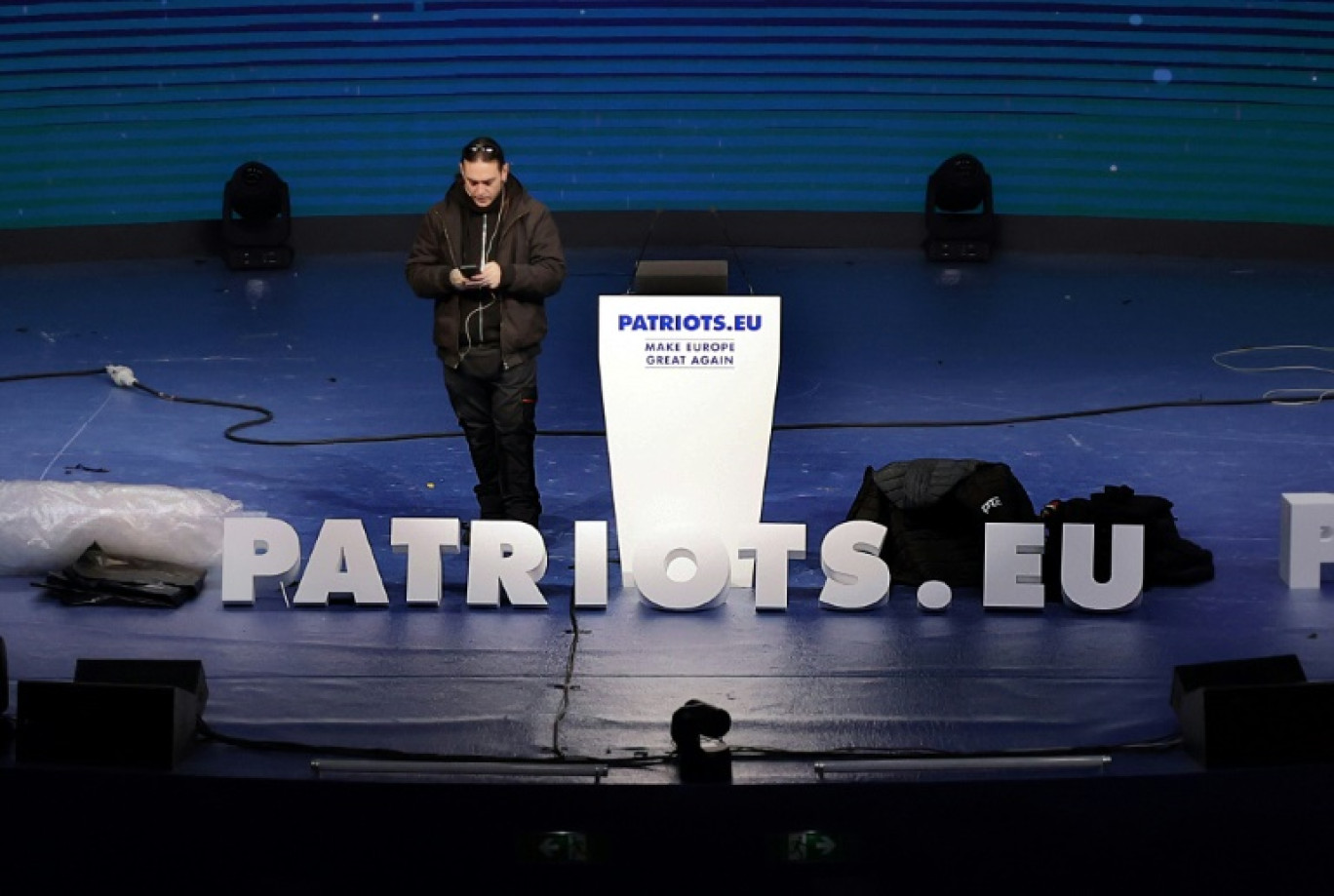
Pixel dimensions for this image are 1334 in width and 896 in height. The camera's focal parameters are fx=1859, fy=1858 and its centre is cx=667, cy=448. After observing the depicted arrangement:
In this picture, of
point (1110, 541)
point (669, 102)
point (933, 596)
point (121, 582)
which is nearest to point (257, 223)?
point (669, 102)

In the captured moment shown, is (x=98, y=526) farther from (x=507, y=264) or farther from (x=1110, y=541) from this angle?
(x=1110, y=541)

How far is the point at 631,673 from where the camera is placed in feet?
21.2

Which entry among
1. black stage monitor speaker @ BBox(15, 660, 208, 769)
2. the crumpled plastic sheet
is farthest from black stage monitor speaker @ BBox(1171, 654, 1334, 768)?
the crumpled plastic sheet

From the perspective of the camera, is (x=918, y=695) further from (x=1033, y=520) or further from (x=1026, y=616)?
(x=1033, y=520)

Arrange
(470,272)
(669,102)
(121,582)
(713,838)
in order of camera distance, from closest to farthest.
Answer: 1. (713,838)
2. (121,582)
3. (470,272)
4. (669,102)

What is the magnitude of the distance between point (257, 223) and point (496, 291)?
714 centimetres

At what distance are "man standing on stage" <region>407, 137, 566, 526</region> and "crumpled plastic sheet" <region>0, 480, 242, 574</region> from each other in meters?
1.21

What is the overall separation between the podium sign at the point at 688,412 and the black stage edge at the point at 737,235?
7.54 m

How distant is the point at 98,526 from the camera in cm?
761

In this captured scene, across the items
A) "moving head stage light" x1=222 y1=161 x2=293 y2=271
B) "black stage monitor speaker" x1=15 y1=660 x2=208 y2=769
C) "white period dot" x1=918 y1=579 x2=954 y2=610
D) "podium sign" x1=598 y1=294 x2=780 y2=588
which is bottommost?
"black stage monitor speaker" x1=15 y1=660 x2=208 y2=769

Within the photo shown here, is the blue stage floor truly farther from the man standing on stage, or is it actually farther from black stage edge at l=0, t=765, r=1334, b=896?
the man standing on stage

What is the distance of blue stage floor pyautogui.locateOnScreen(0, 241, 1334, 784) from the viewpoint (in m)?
6.10

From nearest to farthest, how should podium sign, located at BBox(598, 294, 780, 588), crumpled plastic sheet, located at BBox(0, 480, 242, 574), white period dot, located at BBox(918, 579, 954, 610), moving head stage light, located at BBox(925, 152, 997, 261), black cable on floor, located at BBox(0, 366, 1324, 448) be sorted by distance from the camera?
white period dot, located at BBox(918, 579, 954, 610), podium sign, located at BBox(598, 294, 780, 588), crumpled plastic sheet, located at BBox(0, 480, 242, 574), black cable on floor, located at BBox(0, 366, 1324, 448), moving head stage light, located at BBox(925, 152, 997, 261)

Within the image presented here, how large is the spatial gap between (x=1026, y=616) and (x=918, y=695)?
97 cm
